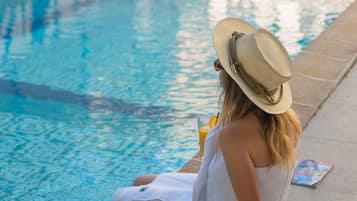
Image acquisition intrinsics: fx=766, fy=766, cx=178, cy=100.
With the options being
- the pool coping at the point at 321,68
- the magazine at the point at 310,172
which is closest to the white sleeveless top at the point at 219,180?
the magazine at the point at 310,172

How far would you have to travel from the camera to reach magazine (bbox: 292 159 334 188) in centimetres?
423

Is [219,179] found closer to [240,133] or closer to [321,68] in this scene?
[240,133]

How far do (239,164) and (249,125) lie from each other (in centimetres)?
15

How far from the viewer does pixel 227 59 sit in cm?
274

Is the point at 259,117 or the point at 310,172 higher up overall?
the point at 259,117

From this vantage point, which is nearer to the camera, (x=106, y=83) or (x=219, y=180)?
(x=219, y=180)

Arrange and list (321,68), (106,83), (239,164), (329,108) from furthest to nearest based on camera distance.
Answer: (106,83) → (321,68) → (329,108) → (239,164)

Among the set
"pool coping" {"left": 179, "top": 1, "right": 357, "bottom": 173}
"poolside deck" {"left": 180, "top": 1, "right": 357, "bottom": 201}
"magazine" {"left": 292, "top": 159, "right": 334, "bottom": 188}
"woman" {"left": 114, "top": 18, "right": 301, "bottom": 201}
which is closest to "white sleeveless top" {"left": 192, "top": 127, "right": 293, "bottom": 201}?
"woman" {"left": 114, "top": 18, "right": 301, "bottom": 201}

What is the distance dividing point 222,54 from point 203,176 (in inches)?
18.1

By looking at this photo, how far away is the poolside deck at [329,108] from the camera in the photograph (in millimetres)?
4251

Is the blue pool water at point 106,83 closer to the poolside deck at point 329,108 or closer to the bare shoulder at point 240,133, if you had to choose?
the poolside deck at point 329,108

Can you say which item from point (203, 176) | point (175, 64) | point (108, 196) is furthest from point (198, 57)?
point (203, 176)

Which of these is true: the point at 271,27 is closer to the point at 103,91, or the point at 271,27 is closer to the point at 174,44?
the point at 174,44

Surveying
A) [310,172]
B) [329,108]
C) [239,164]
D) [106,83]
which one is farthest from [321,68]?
[239,164]
